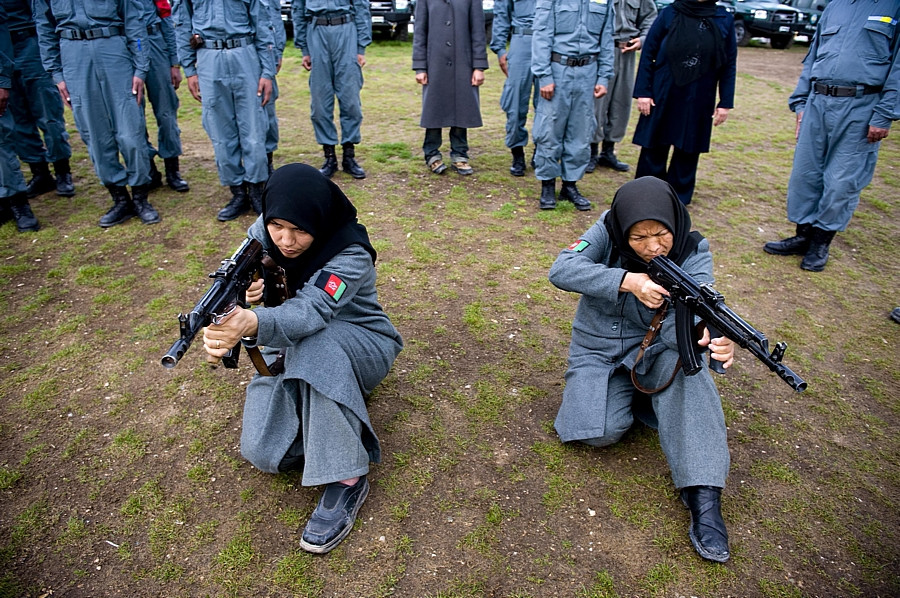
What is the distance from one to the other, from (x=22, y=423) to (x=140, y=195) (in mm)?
2985

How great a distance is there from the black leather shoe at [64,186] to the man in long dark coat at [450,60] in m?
3.76

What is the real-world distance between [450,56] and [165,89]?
2947mm

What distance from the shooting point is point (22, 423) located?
11.1 feet

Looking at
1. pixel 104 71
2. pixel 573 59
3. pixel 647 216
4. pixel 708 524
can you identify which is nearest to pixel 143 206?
pixel 104 71

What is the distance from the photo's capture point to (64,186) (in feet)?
20.9

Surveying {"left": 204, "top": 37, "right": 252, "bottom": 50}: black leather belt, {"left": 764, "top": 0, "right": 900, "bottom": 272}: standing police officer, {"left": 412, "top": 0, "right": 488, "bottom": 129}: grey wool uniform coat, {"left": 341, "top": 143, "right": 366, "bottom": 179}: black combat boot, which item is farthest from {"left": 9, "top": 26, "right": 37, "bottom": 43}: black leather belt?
{"left": 764, "top": 0, "right": 900, "bottom": 272}: standing police officer

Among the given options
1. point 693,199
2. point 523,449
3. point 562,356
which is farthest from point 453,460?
point 693,199

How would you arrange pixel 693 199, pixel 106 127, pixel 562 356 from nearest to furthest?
pixel 562 356
pixel 106 127
pixel 693 199

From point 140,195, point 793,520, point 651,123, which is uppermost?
point 651,123

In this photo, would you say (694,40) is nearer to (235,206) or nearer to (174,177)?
(235,206)

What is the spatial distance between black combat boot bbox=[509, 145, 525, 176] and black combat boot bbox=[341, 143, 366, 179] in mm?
1738

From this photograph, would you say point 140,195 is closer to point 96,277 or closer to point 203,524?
point 96,277

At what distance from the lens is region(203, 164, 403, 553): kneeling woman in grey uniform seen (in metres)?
2.66

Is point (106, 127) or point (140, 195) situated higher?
point (106, 127)
